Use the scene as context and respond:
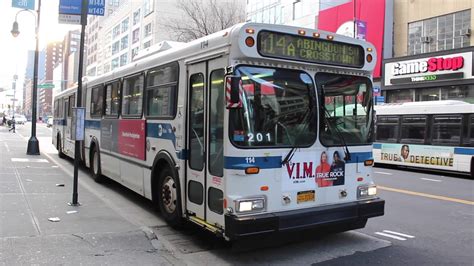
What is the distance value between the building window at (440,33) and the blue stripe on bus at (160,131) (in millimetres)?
24167

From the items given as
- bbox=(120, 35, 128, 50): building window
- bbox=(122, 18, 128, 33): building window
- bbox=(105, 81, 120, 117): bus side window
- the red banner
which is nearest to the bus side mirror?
the red banner

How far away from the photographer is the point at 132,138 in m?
9.16

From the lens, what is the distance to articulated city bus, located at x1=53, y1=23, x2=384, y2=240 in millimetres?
5562

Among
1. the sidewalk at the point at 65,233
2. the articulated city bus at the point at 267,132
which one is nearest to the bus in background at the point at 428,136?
the articulated city bus at the point at 267,132

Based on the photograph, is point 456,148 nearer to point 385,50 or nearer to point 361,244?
point 361,244

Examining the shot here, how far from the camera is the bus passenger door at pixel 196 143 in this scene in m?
6.28

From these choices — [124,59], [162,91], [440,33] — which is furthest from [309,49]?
[124,59]

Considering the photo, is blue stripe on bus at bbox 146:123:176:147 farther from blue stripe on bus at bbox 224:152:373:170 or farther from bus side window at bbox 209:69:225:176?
blue stripe on bus at bbox 224:152:373:170

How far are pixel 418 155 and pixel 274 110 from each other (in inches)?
539

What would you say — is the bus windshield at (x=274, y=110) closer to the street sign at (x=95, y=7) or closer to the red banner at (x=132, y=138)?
the red banner at (x=132, y=138)

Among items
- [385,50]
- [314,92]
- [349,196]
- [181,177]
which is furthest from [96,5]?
[385,50]

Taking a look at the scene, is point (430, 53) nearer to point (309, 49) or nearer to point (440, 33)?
point (440, 33)

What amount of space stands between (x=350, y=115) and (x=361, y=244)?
1818 mm

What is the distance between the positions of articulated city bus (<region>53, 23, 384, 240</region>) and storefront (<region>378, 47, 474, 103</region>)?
72.7 feet
